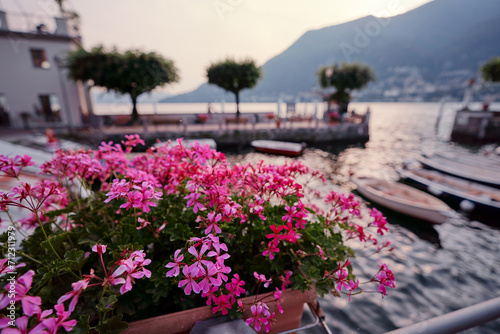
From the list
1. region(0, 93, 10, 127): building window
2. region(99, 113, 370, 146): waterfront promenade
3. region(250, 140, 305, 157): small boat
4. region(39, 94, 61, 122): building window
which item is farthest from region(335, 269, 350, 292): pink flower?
region(0, 93, 10, 127): building window

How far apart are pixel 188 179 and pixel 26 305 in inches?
56.0

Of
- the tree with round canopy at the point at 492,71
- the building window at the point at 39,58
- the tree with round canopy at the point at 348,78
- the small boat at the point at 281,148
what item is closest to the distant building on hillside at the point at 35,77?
the building window at the point at 39,58

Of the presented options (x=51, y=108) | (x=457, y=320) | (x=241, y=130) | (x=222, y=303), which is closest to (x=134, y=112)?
(x=51, y=108)

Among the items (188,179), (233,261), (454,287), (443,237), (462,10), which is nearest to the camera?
(233,261)

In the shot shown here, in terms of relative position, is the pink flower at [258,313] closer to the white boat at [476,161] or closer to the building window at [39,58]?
the white boat at [476,161]

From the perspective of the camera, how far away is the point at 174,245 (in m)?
1.72

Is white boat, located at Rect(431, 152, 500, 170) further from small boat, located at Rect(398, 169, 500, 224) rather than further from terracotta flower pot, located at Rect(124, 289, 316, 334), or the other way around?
terracotta flower pot, located at Rect(124, 289, 316, 334)

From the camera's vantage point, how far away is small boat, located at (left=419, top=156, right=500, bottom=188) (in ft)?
33.9

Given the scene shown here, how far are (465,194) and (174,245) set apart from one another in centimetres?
1221

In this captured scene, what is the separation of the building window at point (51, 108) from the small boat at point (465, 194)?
28.7 metres

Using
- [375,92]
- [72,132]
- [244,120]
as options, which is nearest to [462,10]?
[375,92]

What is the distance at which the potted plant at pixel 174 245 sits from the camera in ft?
4.00

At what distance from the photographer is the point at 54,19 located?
18781 mm

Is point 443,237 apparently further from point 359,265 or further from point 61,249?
point 61,249
